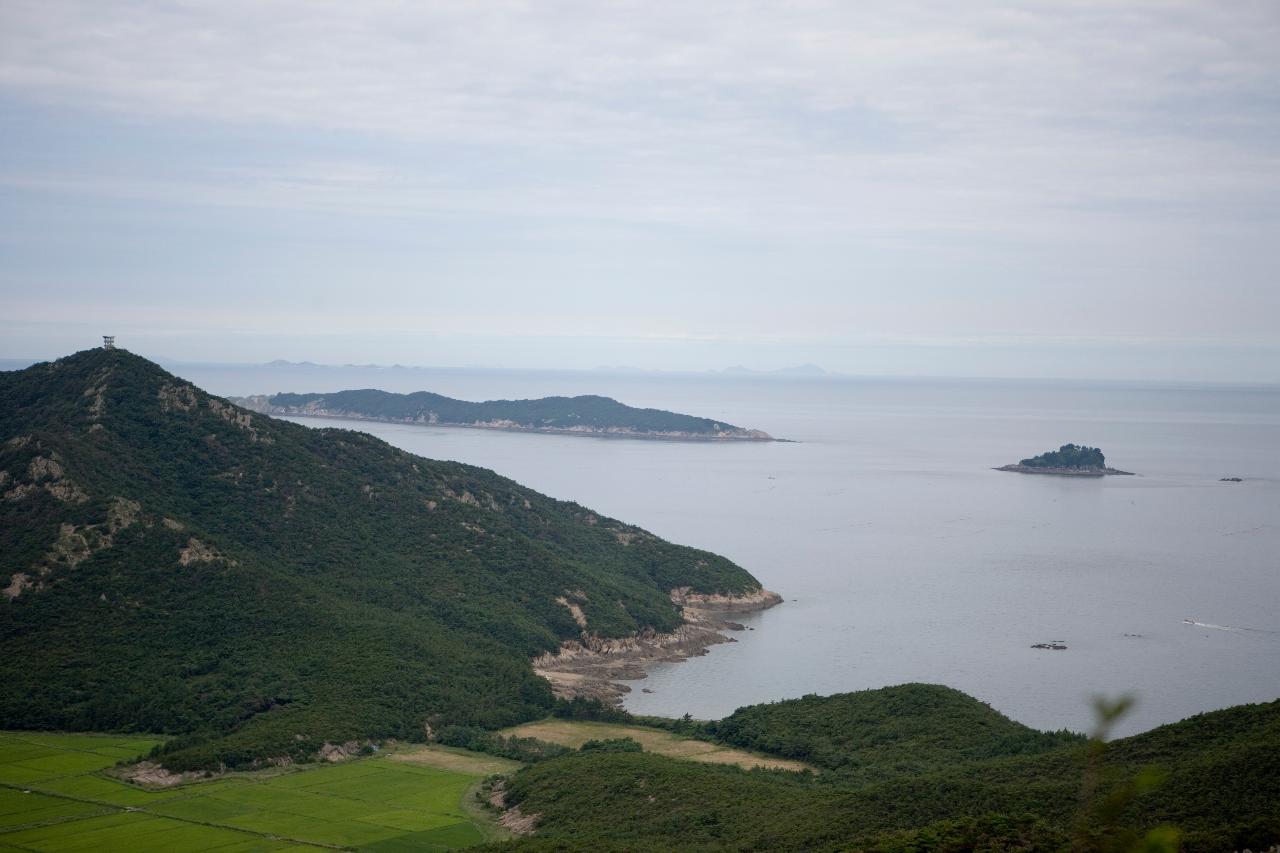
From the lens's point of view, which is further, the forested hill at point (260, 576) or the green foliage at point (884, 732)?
the forested hill at point (260, 576)

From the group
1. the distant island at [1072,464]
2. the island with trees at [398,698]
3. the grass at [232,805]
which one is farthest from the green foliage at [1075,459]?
the grass at [232,805]

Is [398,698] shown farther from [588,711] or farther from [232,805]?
[232,805]

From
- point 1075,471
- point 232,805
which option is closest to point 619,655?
point 232,805

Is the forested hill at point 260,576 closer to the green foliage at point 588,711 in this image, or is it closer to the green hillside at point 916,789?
the green foliage at point 588,711

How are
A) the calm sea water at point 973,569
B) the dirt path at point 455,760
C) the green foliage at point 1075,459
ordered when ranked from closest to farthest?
the dirt path at point 455,760 < the calm sea water at point 973,569 < the green foliage at point 1075,459

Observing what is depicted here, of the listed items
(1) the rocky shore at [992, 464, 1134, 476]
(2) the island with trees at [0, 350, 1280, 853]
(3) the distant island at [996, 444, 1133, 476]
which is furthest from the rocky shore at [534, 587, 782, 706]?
(3) the distant island at [996, 444, 1133, 476]

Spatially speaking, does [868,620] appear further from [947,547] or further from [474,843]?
[474,843]

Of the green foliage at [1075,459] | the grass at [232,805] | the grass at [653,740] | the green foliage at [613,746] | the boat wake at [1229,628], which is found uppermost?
the green foliage at [1075,459]
